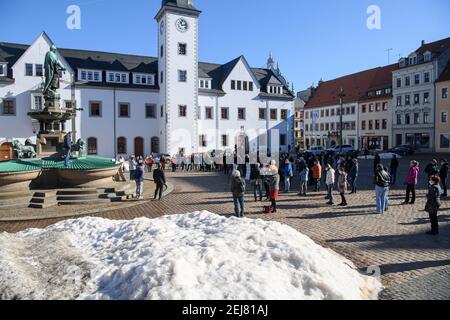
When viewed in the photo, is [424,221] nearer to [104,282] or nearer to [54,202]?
[104,282]

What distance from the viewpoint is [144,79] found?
4906 cm

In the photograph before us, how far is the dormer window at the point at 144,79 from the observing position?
48.6 metres

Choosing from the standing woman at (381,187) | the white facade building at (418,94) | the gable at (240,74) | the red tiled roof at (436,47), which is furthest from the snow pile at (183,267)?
the red tiled roof at (436,47)

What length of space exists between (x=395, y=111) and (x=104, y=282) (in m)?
61.7

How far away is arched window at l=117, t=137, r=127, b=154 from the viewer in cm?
4672

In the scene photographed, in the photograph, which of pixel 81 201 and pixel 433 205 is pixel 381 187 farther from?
pixel 81 201

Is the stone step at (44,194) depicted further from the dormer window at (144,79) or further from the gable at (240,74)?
the gable at (240,74)

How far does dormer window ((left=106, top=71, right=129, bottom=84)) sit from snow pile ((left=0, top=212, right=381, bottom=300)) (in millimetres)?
40615

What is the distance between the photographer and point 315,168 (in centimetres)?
1844

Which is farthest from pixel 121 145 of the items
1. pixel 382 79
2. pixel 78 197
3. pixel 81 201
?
pixel 382 79

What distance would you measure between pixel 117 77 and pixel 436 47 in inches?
1808

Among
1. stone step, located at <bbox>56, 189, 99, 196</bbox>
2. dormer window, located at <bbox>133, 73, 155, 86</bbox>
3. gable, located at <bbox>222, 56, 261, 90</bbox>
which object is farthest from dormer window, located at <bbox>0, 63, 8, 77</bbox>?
stone step, located at <bbox>56, 189, 99, 196</bbox>

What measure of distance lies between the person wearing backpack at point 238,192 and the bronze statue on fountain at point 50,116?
10.8 metres

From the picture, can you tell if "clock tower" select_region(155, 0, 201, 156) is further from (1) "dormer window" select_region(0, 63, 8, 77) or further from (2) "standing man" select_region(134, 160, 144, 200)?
(2) "standing man" select_region(134, 160, 144, 200)
